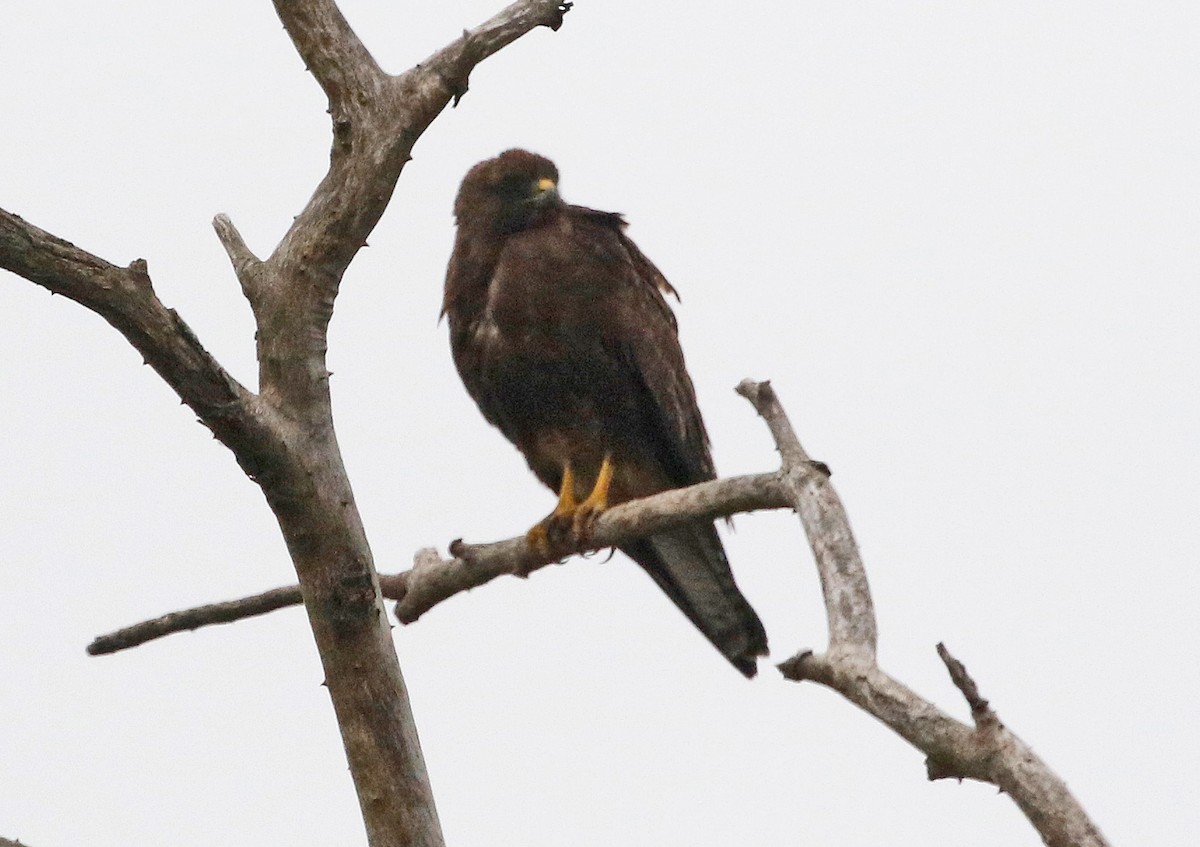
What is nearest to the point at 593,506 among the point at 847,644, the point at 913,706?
the point at 847,644

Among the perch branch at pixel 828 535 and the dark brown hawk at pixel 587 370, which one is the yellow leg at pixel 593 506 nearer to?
the dark brown hawk at pixel 587 370

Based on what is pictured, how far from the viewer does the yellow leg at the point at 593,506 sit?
5801 millimetres

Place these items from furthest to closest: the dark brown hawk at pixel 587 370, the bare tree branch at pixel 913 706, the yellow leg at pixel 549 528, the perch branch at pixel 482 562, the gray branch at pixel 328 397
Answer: the dark brown hawk at pixel 587 370 → the yellow leg at pixel 549 528 → the gray branch at pixel 328 397 → the perch branch at pixel 482 562 → the bare tree branch at pixel 913 706

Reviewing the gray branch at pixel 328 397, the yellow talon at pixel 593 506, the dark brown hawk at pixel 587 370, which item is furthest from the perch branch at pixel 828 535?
the dark brown hawk at pixel 587 370

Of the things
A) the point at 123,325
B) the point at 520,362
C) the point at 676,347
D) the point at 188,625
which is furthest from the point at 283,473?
the point at 676,347

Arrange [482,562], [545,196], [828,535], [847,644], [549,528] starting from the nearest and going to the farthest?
[847,644], [828,535], [482,562], [549,528], [545,196]

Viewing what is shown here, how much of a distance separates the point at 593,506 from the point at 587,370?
0.48m

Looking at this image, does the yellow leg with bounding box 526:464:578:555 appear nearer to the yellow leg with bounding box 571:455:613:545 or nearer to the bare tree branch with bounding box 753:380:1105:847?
the yellow leg with bounding box 571:455:613:545

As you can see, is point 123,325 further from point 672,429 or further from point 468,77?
point 672,429

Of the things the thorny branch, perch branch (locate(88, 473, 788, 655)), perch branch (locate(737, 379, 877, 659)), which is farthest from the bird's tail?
perch branch (locate(737, 379, 877, 659))

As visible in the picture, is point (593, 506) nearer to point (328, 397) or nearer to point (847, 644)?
point (328, 397)

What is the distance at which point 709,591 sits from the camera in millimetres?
6195

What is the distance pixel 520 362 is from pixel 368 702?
187cm

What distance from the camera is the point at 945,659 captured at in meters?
2.99
